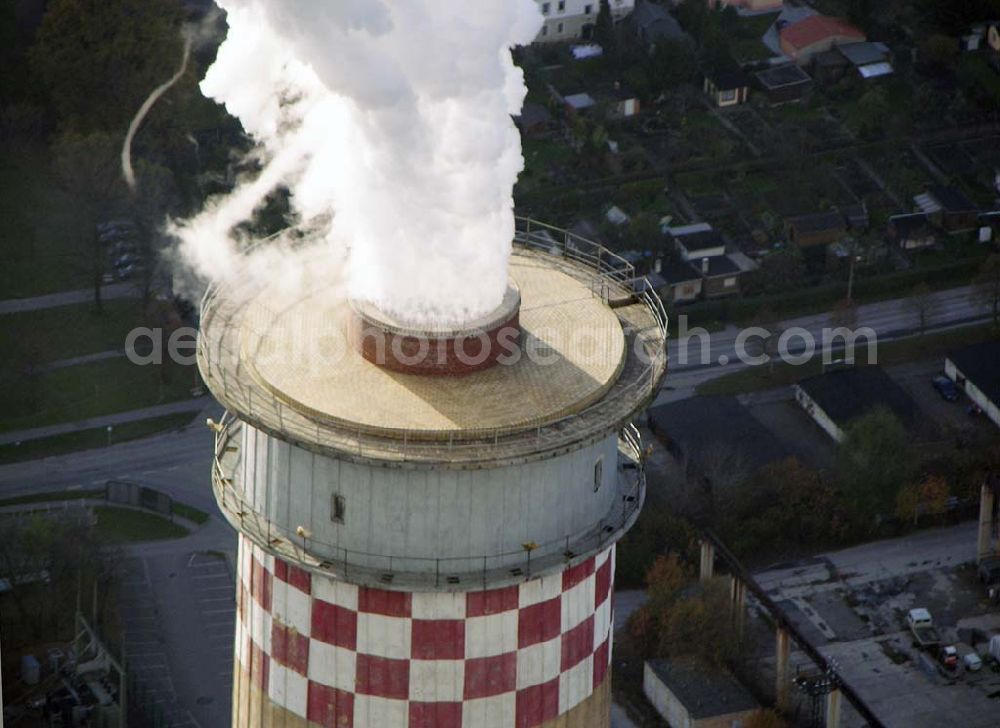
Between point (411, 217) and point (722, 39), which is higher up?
point (411, 217)

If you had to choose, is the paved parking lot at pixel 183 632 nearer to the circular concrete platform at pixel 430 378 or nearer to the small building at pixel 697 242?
the small building at pixel 697 242

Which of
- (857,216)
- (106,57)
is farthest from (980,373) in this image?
(106,57)

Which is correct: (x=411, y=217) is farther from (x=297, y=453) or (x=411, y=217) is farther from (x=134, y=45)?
(x=134, y=45)

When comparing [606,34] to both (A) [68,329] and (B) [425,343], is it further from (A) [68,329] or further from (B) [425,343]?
(B) [425,343]

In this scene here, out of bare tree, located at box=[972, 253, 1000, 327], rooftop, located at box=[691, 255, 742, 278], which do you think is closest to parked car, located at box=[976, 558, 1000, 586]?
bare tree, located at box=[972, 253, 1000, 327]

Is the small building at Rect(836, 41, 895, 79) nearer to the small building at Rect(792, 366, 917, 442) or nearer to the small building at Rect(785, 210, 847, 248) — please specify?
the small building at Rect(785, 210, 847, 248)

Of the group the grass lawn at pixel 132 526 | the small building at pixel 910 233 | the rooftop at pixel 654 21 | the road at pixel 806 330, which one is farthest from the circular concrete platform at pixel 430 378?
the rooftop at pixel 654 21

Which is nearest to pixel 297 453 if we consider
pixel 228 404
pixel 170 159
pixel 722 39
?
pixel 228 404

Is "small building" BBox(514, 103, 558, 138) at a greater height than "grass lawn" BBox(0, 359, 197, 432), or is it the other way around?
"small building" BBox(514, 103, 558, 138)
